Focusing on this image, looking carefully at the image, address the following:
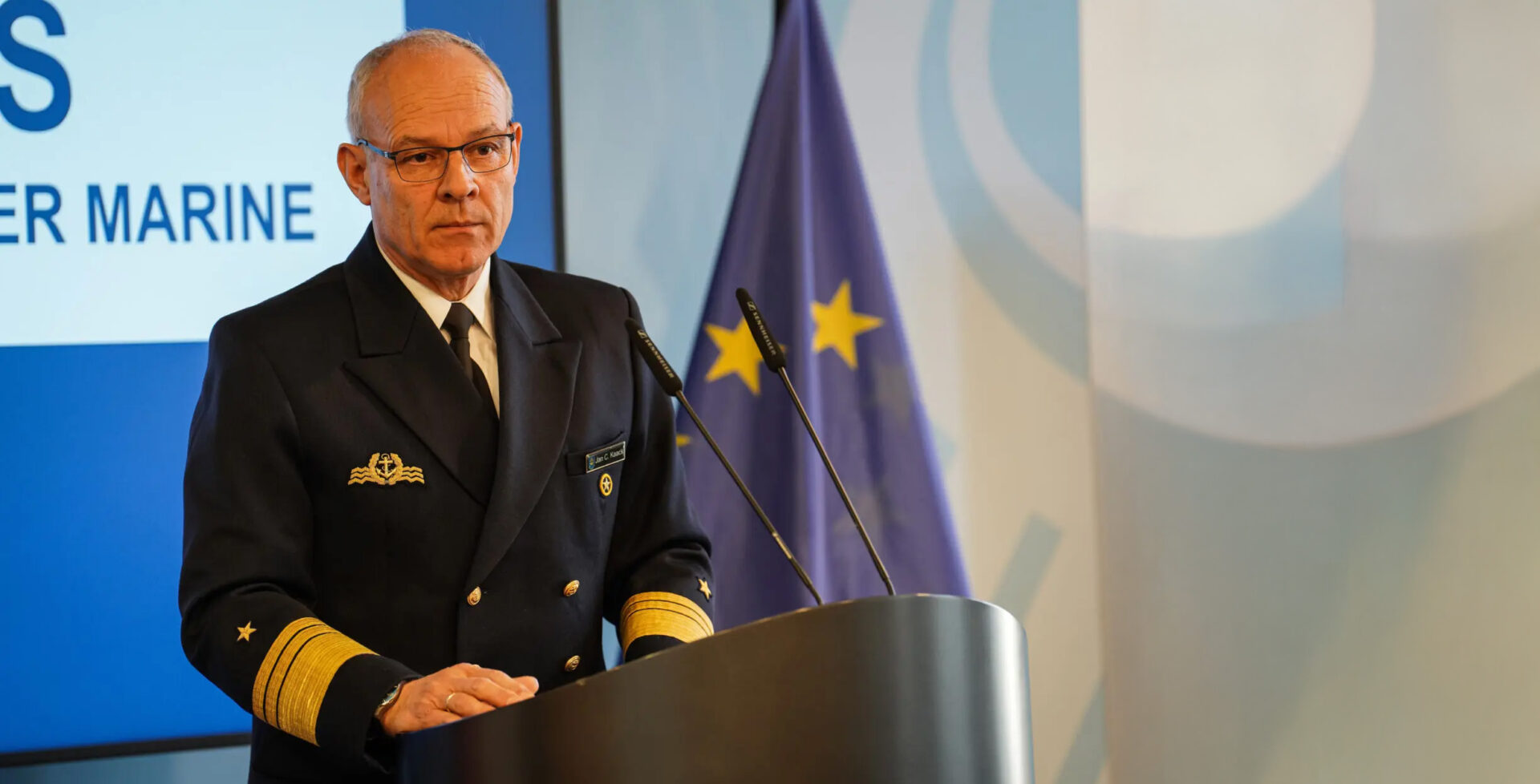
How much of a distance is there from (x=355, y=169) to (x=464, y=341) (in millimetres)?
238

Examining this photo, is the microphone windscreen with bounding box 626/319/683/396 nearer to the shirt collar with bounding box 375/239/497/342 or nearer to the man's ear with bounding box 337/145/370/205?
the shirt collar with bounding box 375/239/497/342

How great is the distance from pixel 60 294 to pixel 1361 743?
2.36 meters

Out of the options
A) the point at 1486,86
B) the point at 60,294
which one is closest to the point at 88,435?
the point at 60,294

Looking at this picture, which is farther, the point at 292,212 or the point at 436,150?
the point at 292,212

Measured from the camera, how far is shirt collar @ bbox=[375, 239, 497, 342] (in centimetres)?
158

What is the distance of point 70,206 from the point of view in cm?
245

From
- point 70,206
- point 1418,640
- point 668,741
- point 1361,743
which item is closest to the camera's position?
point 668,741

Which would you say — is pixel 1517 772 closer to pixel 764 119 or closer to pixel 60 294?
pixel 764 119

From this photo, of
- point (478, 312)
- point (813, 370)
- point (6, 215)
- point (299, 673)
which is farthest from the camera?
point (813, 370)

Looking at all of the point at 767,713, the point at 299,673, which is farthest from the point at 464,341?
the point at 767,713

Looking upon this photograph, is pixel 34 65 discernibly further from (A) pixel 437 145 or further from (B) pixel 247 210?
(A) pixel 437 145

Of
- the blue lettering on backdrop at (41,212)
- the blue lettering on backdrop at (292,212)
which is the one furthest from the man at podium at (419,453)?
the blue lettering on backdrop at (41,212)

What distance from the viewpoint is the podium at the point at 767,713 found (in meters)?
1.00

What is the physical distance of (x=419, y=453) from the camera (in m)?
1.49
